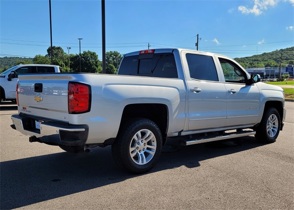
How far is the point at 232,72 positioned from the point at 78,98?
3.77 metres

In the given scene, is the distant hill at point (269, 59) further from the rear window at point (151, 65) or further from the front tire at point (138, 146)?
the front tire at point (138, 146)

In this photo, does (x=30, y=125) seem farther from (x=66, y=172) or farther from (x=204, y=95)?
(x=204, y=95)

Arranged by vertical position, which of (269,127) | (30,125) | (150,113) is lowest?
(269,127)

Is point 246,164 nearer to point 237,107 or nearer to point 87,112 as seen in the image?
point 237,107

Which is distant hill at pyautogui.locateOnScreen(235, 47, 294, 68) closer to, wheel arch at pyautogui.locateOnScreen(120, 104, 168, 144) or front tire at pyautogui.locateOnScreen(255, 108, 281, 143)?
front tire at pyautogui.locateOnScreen(255, 108, 281, 143)

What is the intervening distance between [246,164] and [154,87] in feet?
7.01

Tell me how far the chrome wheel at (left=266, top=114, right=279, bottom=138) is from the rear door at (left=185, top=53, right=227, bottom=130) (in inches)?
69.8

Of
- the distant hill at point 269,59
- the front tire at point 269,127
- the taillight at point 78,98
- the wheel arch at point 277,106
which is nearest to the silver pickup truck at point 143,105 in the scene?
the taillight at point 78,98

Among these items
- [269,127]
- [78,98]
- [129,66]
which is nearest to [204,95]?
[129,66]

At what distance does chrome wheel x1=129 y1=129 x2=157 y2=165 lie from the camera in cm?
488

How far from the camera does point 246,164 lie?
5570 millimetres

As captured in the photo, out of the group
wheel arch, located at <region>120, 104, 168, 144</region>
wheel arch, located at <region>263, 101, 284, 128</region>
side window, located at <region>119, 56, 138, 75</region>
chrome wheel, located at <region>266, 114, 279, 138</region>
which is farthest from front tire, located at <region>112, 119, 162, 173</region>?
wheel arch, located at <region>263, 101, 284, 128</region>

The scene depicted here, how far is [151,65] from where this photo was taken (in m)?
6.15

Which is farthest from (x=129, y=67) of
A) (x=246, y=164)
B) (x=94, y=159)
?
(x=246, y=164)
